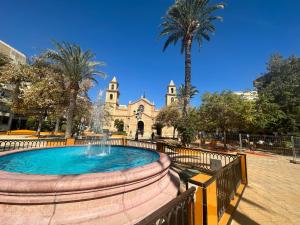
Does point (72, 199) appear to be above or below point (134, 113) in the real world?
below

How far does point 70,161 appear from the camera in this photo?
6738 millimetres

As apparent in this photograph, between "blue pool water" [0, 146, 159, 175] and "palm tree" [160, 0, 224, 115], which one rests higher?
"palm tree" [160, 0, 224, 115]

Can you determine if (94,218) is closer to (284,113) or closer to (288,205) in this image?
(288,205)

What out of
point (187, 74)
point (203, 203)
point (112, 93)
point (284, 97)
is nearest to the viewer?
point (203, 203)

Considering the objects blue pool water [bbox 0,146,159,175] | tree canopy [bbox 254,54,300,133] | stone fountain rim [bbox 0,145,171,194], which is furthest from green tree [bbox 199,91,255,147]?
stone fountain rim [bbox 0,145,171,194]

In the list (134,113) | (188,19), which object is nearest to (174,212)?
(188,19)

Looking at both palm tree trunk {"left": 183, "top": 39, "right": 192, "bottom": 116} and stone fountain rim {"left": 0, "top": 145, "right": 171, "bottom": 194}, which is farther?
palm tree trunk {"left": 183, "top": 39, "right": 192, "bottom": 116}

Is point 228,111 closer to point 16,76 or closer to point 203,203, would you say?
point 203,203

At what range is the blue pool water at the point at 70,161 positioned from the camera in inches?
199

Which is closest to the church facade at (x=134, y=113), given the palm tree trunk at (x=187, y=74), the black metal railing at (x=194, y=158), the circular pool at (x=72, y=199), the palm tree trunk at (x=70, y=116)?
the palm tree trunk at (x=70, y=116)

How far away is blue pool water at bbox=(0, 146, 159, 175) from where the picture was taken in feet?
16.6

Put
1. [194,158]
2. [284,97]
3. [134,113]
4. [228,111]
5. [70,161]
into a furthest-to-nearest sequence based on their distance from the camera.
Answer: [134,113] → [284,97] → [228,111] → [194,158] → [70,161]

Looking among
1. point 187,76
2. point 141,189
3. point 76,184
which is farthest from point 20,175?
point 187,76

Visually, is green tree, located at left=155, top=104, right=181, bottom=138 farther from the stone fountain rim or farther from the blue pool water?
the stone fountain rim
